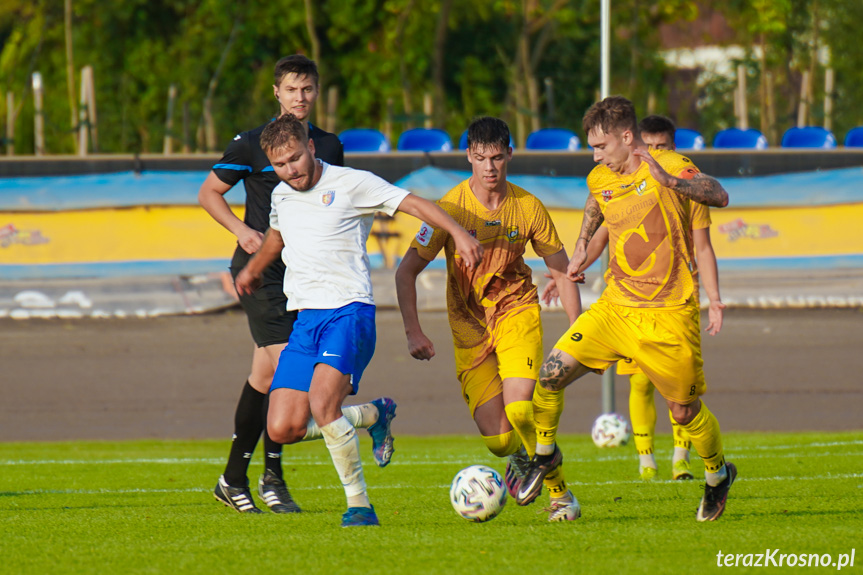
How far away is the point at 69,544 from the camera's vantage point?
5082 millimetres

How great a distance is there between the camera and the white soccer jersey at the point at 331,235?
17.8 ft

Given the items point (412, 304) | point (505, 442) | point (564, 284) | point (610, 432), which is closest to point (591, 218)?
point (564, 284)

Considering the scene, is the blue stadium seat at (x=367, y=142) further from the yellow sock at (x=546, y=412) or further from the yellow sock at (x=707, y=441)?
the yellow sock at (x=707, y=441)

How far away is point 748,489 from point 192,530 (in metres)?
3.22

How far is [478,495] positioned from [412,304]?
108 centimetres

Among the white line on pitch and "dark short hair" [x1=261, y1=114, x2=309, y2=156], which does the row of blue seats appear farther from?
"dark short hair" [x1=261, y1=114, x2=309, y2=156]

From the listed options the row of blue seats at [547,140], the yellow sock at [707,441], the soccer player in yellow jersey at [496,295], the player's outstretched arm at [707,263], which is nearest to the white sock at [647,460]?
the player's outstretched arm at [707,263]

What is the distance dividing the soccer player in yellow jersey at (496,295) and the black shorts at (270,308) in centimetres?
61

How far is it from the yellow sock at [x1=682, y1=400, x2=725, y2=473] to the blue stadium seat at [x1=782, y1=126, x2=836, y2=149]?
44.3 feet

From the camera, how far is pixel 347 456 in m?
5.34

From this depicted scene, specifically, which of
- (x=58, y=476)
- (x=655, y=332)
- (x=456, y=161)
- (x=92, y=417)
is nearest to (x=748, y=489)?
(x=655, y=332)

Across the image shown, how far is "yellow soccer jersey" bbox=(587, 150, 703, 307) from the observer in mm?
5672

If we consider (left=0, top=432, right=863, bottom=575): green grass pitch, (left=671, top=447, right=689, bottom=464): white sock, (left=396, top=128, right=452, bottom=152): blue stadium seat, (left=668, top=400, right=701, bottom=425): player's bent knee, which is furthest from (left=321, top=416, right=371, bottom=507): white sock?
(left=396, top=128, right=452, bottom=152): blue stadium seat

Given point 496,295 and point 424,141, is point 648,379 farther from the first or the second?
point 424,141
